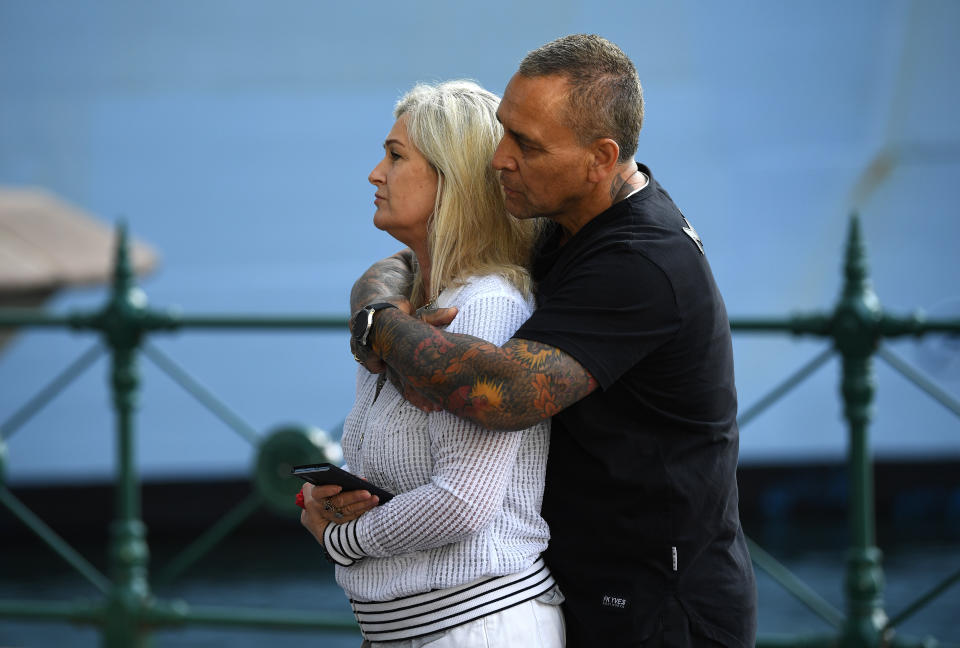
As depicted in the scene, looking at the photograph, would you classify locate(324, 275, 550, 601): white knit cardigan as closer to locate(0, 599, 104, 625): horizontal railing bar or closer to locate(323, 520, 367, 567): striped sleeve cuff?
locate(323, 520, 367, 567): striped sleeve cuff

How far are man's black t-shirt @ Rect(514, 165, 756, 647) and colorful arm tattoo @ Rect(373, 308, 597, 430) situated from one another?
0.17ft

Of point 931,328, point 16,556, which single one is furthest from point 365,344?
point 16,556

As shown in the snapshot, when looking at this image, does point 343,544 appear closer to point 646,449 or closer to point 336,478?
point 336,478

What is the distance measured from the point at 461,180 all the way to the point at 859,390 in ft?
6.37

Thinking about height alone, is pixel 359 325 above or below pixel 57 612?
above

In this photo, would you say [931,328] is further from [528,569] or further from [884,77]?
[884,77]

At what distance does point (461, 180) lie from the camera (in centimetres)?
189

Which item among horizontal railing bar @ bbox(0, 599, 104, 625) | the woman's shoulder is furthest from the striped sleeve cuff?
horizontal railing bar @ bbox(0, 599, 104, 625)

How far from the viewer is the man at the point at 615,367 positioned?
1.68 meters

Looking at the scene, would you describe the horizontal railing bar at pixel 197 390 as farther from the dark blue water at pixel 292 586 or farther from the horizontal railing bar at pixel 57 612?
the dark blue water at pixel 292 586

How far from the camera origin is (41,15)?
7.04 m

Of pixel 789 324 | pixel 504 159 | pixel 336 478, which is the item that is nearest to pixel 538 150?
pixel 504 159

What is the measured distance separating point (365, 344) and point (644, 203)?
1.61 ft

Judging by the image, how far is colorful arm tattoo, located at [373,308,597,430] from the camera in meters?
1.63
